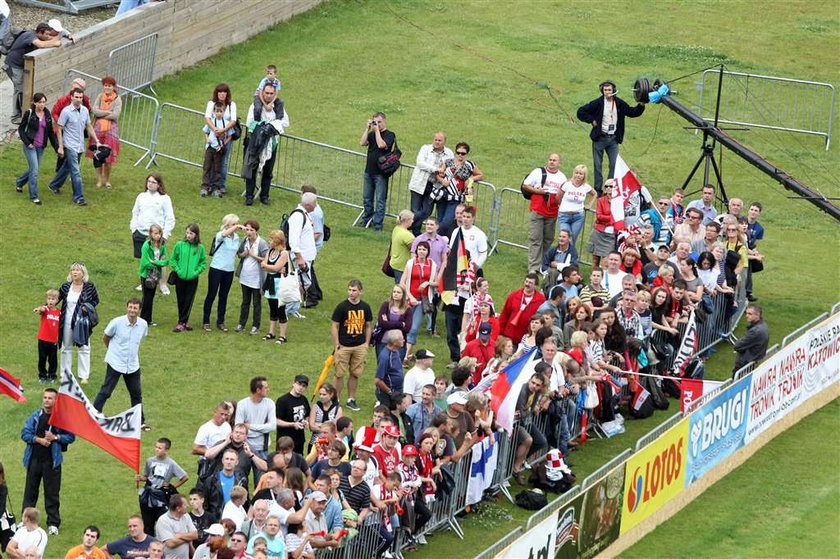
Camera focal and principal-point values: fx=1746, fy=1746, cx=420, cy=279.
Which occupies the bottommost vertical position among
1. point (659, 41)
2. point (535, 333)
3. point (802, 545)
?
point (802, 545)

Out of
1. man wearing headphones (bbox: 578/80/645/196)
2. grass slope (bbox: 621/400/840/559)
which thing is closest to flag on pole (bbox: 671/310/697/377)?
grass slope (bbox: 621/400/840/559)

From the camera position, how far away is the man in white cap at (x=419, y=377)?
22.1 metres

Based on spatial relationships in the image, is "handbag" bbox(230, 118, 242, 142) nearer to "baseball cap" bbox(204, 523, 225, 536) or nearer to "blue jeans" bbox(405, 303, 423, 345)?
"blue jeans" bbox(405, 303, 423, 345)

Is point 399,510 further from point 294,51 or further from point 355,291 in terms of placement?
point 294,51

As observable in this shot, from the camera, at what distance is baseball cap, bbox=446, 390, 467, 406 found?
21.0 meters

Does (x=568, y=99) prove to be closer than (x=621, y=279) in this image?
No

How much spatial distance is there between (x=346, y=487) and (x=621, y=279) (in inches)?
287

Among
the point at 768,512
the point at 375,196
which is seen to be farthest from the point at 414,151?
the point at 768,512

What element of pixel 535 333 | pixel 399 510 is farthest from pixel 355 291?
pixel 399 510

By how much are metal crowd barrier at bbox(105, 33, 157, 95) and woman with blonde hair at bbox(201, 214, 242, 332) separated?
8.59 meters

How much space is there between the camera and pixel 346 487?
19406 mm

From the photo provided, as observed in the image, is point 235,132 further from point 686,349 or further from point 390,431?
point 390,431

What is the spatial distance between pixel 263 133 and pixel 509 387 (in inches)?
370

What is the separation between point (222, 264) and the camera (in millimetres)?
25109
